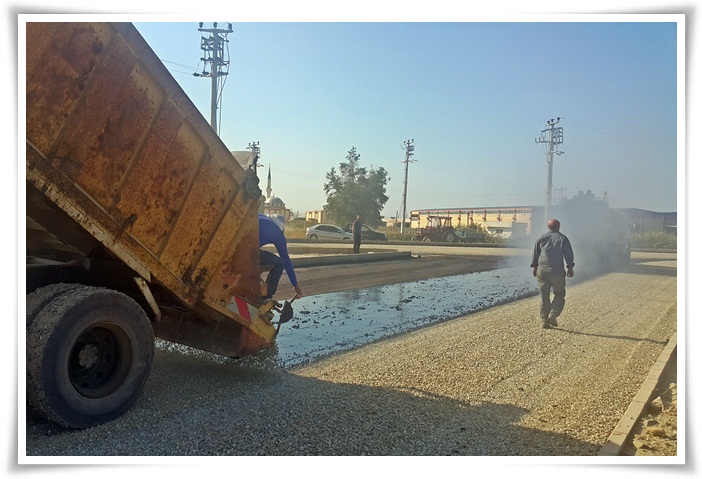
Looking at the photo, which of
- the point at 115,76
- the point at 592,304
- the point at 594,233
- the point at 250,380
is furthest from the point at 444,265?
the point at 115,76

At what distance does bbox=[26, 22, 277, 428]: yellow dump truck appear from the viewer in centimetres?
384

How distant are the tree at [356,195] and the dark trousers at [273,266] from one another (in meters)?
25.6

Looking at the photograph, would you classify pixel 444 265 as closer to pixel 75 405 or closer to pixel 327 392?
pixel 327 392

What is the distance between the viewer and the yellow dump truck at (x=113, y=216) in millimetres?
3836

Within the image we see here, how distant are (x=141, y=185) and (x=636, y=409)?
438cm

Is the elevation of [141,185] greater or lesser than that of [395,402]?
greater

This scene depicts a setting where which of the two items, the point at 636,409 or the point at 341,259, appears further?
the point at 341,259

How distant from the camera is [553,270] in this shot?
29.3 feet

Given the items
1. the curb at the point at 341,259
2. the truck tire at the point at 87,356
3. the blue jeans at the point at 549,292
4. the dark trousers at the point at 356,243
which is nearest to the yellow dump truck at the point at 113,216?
the truck tire at the point at 87,356

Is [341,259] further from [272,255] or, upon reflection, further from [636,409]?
[636,409]

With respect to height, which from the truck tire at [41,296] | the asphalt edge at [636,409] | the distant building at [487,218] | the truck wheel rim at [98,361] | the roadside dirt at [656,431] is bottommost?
the roadside dirt at [656,431]

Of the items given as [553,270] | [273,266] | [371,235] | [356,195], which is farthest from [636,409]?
[371,235]

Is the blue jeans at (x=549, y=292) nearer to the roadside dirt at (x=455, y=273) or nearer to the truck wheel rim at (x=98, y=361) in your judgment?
the roadside dirt at (x=455, y=273)

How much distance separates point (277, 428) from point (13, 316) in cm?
203
